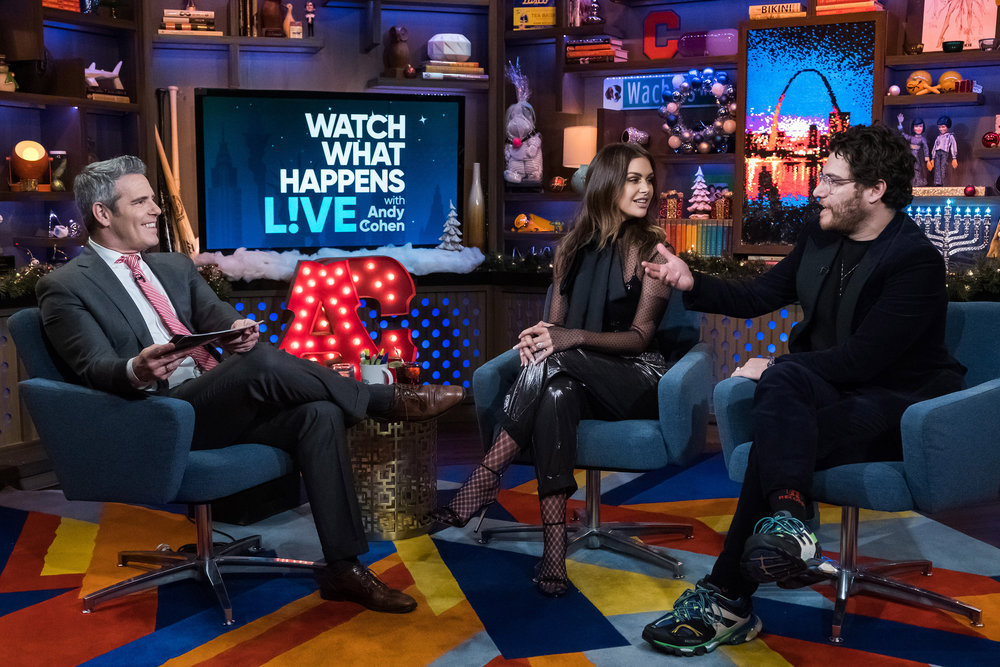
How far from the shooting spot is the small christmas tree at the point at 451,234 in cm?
507

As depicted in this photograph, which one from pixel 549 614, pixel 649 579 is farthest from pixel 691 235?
pixel 549 614

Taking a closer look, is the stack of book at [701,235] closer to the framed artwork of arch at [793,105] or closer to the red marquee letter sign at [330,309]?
the framed artwork of arch at [793,105]

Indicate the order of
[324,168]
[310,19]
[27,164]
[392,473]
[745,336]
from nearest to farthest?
[392,473] < [27,164] < [745,336] < [324,168] < [310,19]

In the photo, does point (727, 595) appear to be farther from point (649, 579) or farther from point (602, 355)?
point (602, 355)

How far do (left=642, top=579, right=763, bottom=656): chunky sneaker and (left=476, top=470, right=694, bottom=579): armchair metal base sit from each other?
51 centimetres

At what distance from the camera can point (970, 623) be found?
267 cm

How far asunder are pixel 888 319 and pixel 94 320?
6.87ft

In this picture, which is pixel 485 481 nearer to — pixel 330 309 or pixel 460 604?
pixel 460 604

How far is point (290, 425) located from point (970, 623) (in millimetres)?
1881

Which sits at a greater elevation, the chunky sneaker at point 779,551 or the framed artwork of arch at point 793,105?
the framed artwork of arch at point 793,105

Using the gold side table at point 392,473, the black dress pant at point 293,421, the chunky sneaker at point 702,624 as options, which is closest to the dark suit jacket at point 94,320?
the black dress pant at point 293,421

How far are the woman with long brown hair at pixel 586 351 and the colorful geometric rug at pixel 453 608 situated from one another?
7.3 inches

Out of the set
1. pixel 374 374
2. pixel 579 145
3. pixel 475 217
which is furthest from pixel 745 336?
pixel 374 374

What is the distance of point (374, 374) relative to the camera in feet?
12.9
